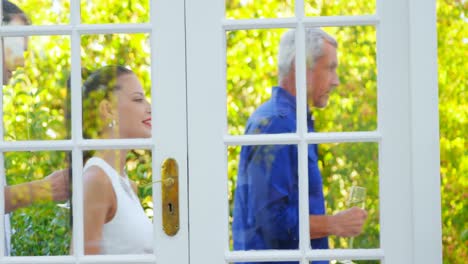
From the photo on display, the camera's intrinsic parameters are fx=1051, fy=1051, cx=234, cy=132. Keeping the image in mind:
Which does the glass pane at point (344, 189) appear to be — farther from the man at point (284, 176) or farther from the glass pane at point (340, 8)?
the glass pane at point (340, 8)

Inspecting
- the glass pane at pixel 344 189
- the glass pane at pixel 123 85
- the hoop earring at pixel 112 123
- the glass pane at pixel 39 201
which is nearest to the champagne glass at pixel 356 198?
the glass pane at pixel 344 189

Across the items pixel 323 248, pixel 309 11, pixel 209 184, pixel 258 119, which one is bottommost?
pixel 323 248

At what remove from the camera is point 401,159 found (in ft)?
11.9

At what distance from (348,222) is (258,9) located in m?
0.81

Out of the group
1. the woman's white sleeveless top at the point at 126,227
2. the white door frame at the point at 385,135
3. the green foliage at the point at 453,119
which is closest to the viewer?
the white door frame at the point at 385,135

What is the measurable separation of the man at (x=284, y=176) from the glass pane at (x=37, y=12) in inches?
30.0

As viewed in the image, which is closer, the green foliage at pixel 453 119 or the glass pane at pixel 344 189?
the glass pane at pixel 344 189

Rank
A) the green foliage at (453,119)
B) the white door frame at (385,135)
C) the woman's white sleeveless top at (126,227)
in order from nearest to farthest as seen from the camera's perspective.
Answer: the white door frame at (385,135), the woman's white sleeveless top at (126,227), the green foliage at (453,119)

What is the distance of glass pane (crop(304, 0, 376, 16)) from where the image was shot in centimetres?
367

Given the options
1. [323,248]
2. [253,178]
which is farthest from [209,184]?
[323,248]

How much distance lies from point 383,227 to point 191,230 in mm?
665

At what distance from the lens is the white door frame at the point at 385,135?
357 cm

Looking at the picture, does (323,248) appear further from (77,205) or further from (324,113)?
(77,205)

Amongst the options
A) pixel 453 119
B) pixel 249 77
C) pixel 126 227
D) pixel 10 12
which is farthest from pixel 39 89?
pixel 453 119
